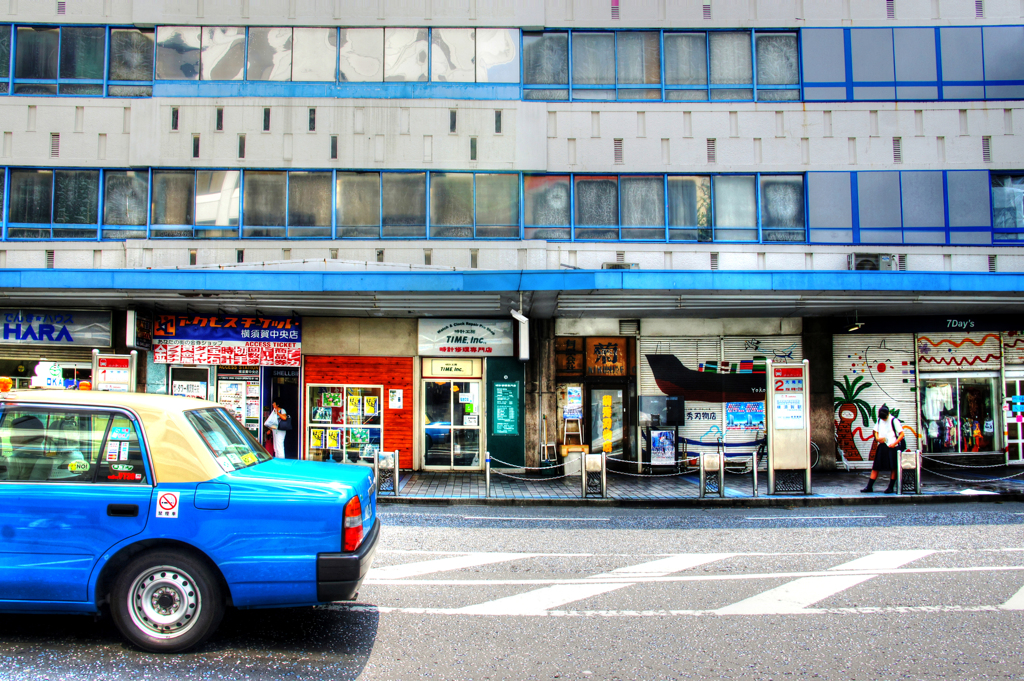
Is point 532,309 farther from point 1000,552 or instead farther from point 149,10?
point 149,10

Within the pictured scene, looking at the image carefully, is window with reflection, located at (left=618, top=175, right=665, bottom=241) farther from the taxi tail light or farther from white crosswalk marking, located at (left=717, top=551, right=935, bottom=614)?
the taxi tail light

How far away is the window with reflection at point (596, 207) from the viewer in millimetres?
16000

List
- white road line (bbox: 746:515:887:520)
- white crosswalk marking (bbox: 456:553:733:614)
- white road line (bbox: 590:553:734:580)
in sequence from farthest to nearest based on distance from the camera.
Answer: white road line (bbox: 746:515:887:520) < white road line (bbox: 590:553:734:580) < white crosswalk marking (bbox: 456:553:733:614)

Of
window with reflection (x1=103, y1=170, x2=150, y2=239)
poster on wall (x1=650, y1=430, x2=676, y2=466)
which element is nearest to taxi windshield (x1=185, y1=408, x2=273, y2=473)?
poster on wall (x1=650, y1=430, x2=676, y2=466)

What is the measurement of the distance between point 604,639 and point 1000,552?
6.06 metres

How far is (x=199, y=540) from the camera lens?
4.32 meters

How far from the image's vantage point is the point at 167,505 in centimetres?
434

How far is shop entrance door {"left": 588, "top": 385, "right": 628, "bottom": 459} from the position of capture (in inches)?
625

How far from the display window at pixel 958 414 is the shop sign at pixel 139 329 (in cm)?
1986

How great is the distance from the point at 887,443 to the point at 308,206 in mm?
14633

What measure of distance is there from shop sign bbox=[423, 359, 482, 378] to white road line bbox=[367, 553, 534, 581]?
855 centimetres

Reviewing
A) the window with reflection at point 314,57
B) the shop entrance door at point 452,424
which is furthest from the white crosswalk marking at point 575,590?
the window with reflection at point 314,57

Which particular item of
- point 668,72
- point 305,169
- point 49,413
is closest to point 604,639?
point 49,413

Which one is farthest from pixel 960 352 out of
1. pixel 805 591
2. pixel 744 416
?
pixel 805 591
